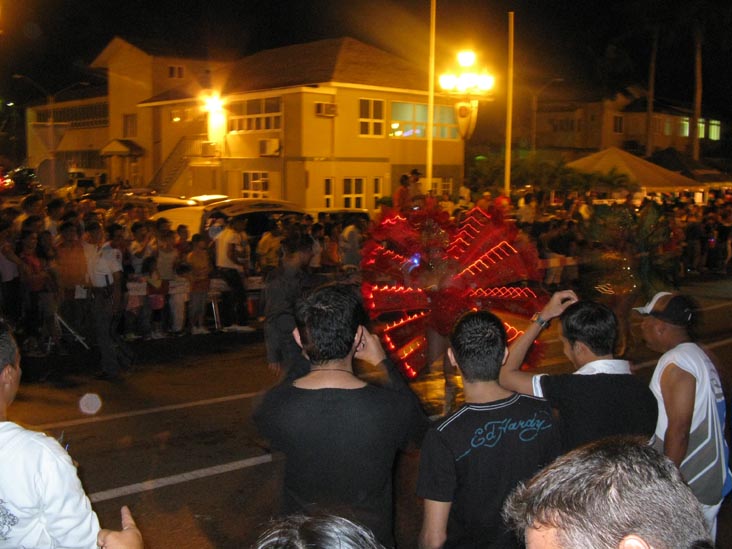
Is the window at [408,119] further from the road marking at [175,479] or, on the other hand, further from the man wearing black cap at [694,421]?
the man wearing black cap at [694,421]

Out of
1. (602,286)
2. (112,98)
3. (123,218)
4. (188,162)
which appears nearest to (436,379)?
(602,286)

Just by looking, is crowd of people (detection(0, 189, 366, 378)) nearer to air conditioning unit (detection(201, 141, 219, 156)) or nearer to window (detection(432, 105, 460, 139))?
air conditioning unit (detection(201, 141, 219, 156))

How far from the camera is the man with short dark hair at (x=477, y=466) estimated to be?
3.10 meters

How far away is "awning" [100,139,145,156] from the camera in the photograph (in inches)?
1705

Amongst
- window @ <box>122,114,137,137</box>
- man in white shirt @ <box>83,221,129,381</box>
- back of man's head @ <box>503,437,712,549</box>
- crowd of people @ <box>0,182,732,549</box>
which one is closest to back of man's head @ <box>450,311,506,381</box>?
crowd of people @ <box>0,182,732,549</box>

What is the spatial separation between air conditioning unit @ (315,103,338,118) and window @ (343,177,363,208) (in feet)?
9.01

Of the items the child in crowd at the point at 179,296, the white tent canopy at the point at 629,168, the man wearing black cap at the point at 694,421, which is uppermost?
the white tent canopy at the point at 629,168

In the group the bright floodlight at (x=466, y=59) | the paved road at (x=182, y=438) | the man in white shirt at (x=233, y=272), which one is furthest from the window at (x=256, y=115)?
the paved road at (x=182, y=438)

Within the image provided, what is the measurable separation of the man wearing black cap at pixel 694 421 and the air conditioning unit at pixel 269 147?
29048 mm

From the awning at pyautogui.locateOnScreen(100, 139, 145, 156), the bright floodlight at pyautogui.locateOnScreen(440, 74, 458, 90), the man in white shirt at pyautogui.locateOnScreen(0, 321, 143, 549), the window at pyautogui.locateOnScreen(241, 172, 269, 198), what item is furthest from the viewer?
the awning at pyautogui.locateOnScreen(100, 139, 145, 156)

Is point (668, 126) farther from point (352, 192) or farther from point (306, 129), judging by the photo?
point (306, 129)

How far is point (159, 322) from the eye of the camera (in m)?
12.5

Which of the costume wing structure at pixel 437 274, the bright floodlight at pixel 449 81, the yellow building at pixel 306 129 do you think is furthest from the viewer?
the yellow building at pixel 306 129

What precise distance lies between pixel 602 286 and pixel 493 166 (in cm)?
2683
